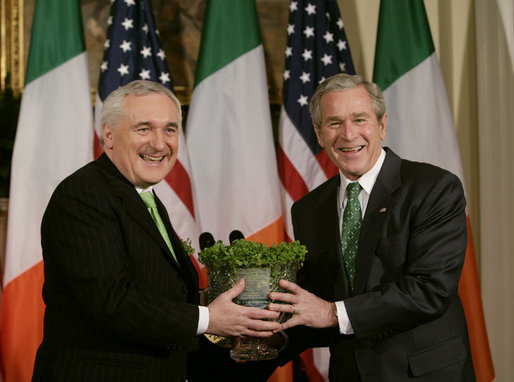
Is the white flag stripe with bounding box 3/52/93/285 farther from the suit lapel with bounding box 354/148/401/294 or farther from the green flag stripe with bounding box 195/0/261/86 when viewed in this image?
the suit lapel with bounding box 354/148/401/294

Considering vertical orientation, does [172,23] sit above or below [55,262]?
above

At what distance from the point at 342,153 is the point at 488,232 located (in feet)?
7.33

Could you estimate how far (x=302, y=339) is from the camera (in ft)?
9.07

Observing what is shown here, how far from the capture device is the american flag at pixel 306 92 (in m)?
4.28

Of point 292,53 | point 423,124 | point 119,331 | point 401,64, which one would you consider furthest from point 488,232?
point 119,331

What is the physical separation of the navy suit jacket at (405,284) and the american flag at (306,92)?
1644 millimetres

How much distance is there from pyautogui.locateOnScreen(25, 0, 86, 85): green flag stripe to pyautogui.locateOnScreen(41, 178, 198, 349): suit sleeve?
2140mm

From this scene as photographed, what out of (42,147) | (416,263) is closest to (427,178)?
(416,263)

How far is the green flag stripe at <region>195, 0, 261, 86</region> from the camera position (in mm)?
4234

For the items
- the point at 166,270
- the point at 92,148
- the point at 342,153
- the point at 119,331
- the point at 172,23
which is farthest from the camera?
the point at 172,23

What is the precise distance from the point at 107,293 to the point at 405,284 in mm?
1126

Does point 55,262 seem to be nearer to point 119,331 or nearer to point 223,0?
point 119,331

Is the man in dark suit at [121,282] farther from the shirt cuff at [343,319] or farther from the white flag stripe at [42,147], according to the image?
the white flag stripe at [42,147]

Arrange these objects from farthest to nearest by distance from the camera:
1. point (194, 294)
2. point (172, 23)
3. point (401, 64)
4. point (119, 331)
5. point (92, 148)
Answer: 1. point (172, 23)
2. point (401, 64)
3. point (92, 148)
4. point (194, 294)
5. point (119, 331)
